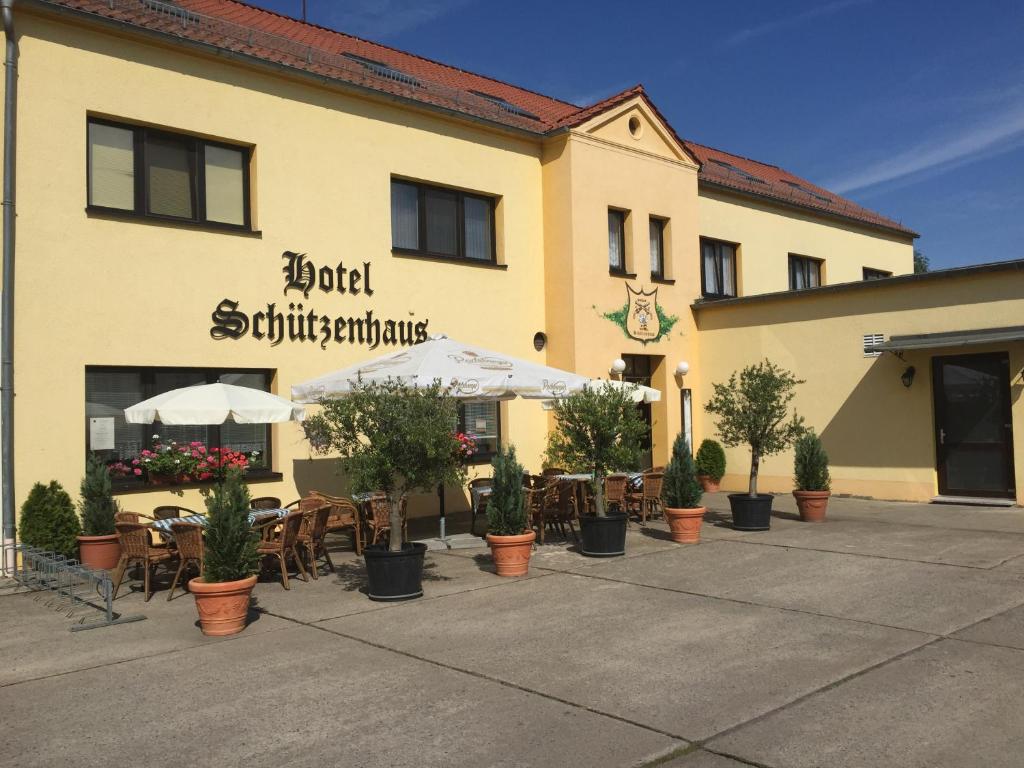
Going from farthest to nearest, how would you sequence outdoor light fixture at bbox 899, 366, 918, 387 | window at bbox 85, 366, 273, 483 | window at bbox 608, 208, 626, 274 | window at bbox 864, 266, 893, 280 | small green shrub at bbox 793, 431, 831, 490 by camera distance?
window at bbox 864, 266, 893, 280, window at bbox 608, 208, 626, 274, outdoor light fixture at bbox 899, 366, 918, 387, small green shrub at bbox 793, 431, 831, 490, window at bbox 85, 366, 273, 483

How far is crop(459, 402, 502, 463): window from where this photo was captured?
→ 566 inches

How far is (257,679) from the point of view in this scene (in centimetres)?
567

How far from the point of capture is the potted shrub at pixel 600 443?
9.91 metres

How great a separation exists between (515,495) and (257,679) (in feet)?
12.9

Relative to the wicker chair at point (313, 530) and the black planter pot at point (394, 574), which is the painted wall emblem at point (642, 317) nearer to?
the wicker chair at point (313, 530)

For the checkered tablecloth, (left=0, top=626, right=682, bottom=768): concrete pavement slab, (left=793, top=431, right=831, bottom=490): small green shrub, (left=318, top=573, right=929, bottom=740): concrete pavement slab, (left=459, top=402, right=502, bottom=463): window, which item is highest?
(left=459, top=402, right=502, bottom=463): window

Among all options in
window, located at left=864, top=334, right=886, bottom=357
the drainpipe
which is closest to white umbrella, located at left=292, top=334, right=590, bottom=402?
the drainpipe

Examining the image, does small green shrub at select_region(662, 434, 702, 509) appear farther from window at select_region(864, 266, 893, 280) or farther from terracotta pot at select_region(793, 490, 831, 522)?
window at select_region(864, 266, 893, 280)

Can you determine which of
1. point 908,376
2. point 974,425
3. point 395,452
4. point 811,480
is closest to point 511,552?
point 395,452

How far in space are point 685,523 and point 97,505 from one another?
685cm

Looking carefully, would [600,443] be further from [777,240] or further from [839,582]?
[777,240]

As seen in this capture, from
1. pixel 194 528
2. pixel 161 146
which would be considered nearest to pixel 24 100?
pixel 161 146

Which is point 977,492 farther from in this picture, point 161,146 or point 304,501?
point 161,146

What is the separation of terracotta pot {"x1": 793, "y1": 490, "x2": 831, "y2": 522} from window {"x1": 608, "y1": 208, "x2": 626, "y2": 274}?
568 centimetres
